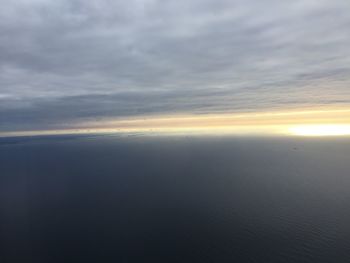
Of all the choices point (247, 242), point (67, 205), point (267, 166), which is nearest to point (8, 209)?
point (67, 205)

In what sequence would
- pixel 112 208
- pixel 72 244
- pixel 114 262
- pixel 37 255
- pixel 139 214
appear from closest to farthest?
1. pixel 114 262
2. pixel 37 255
3. pixel 72 244
4. pixel 139 214
5. pixel 112 208

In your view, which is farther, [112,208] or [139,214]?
[112,208]

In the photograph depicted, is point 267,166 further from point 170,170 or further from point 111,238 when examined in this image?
point 111,238

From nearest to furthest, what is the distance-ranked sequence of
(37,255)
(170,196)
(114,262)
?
(114,262), (37,255), (170,196)

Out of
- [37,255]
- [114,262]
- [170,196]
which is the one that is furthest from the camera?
[170,196]

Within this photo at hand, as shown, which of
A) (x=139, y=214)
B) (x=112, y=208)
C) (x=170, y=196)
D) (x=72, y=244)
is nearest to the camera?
(x=72, y=244)

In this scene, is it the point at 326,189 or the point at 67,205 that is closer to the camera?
the point at 67,205

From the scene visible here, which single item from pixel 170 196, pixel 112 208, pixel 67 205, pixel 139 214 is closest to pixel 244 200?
pixel 170 196

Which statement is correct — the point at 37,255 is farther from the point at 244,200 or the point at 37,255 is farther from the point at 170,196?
the point at 244,200
